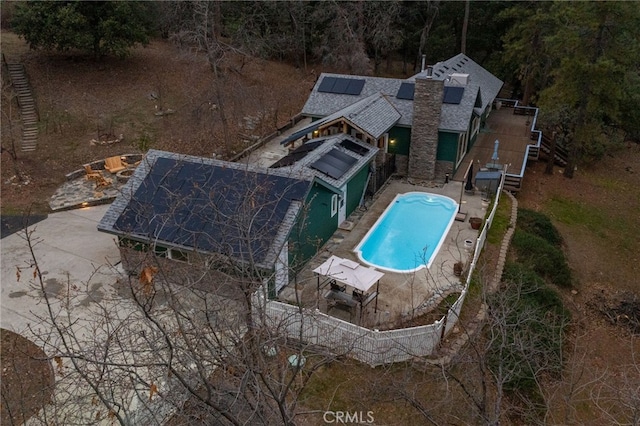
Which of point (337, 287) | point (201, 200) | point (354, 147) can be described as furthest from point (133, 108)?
point (337, 287)

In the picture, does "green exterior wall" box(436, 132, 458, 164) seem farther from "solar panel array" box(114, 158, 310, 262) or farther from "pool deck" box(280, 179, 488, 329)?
"solar panel array" box(114, 158, 310, 262)

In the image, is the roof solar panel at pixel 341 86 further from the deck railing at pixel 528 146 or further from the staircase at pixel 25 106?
the staircase at pixel 25 106

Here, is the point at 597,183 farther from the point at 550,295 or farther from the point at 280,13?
the point at 280,13

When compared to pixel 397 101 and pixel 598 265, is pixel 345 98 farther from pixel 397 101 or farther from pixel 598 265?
pixel 598 265

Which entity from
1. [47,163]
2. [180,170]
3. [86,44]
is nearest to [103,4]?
[86,44]

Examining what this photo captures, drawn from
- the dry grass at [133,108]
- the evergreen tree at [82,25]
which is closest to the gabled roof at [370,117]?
the dry grass at [133,108]
